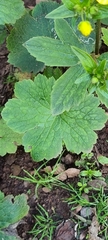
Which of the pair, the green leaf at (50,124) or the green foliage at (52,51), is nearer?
the green foliage at (52,51)

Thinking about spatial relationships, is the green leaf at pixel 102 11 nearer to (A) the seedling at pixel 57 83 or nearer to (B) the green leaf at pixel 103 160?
(A) the seedling at pixel 57 83

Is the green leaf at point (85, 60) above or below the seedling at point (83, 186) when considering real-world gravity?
above

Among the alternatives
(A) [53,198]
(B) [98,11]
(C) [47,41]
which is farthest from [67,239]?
(B) [98,11]

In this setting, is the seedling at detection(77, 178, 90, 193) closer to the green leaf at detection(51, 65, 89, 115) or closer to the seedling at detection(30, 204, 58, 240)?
the seedling at detection(30, 204, 58, 240)

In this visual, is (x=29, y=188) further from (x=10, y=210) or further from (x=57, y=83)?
(x=57, y=83)

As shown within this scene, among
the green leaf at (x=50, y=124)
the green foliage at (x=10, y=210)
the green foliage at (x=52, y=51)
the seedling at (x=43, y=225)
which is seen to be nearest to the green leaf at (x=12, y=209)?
the green foliage at (x=10, y=210)

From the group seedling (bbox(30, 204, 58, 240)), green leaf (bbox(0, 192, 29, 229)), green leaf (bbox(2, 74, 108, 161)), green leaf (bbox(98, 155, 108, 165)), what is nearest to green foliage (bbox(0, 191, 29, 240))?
green leaf (bbox(0, 192, 29, 229))
